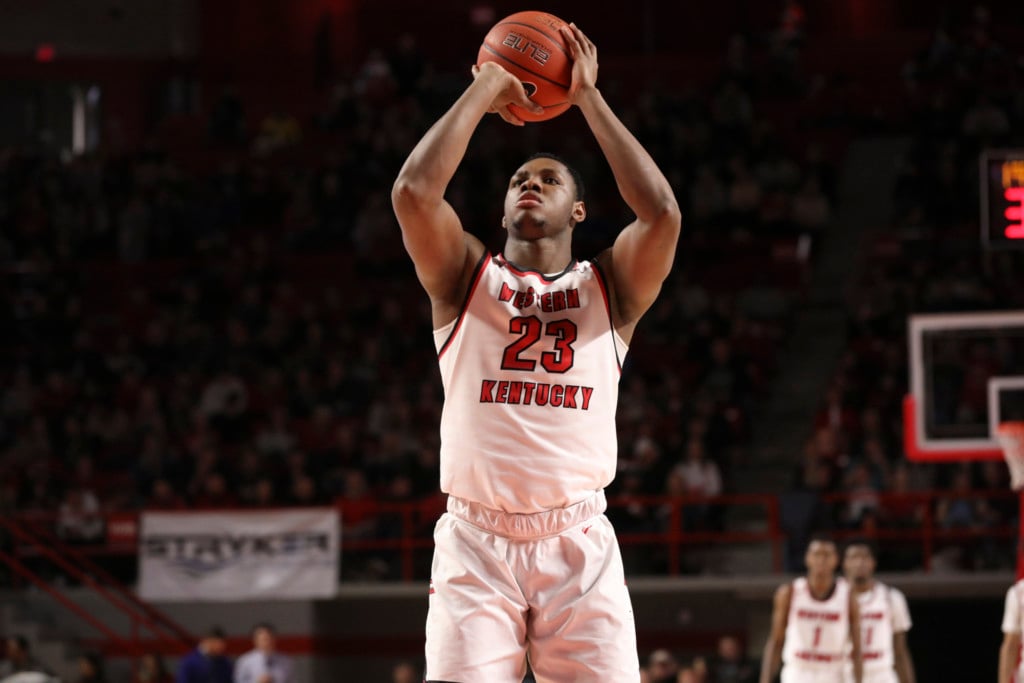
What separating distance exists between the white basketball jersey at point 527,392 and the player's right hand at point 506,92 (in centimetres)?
48

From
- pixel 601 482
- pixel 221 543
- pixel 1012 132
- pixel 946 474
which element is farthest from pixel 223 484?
pixel 601 482

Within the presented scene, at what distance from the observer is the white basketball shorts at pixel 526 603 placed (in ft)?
14.1

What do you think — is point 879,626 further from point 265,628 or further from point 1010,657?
point 265,628

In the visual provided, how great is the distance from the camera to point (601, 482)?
4.55 meters

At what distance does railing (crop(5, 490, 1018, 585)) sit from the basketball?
28.8ft

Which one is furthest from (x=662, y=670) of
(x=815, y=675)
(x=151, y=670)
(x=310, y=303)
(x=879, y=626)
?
(x=310, y=303)

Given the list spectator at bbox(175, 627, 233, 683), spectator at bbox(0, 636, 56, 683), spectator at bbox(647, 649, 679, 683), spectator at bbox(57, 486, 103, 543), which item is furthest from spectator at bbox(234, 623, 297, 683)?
spectator at bbox(647, 649, 679, 683)

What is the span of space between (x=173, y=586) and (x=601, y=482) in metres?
9.88

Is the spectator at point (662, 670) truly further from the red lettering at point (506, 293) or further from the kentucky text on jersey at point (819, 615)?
the red lettering at point (506, 293)

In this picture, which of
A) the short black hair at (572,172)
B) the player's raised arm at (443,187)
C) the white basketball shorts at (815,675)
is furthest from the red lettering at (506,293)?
the white basketball shorts at (815,675)

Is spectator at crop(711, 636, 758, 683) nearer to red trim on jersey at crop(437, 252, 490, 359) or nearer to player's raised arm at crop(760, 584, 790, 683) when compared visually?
player's raised arm at crop(760, 584, 790, 683)

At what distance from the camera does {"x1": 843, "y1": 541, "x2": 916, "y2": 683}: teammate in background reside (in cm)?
1009

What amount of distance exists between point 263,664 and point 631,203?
9.16 m

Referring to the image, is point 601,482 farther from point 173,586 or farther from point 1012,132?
point 1012,132
